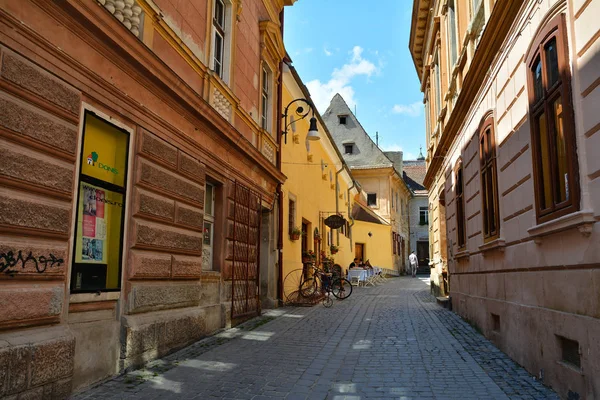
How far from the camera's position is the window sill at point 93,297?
5.14 meters

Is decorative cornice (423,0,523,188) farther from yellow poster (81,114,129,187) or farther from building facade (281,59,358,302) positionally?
yellow poster (81,114,129,187)

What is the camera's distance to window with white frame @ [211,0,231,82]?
31.0ft

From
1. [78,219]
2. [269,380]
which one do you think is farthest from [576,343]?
[78,219]

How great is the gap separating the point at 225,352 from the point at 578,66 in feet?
18.4

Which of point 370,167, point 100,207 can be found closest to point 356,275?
point 370,167

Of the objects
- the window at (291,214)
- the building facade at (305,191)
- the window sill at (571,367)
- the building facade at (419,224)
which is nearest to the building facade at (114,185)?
the building facade at (305,191)

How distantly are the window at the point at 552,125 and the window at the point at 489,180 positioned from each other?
207 cm

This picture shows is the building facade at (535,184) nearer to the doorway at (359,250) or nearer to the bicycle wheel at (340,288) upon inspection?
the bicycle wheel at (340,288)

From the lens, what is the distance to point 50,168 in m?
4.71

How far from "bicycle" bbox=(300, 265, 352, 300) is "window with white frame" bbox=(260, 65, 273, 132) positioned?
473 cm

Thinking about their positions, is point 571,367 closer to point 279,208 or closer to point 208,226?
point 208,226

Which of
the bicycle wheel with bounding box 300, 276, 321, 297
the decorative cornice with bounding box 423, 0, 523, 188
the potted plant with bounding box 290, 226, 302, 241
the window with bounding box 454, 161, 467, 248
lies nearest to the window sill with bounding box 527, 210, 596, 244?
the decorative cornice with bounding box 423, 0, 523, 188

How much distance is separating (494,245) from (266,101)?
7265 millimetres

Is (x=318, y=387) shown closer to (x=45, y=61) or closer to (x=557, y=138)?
(x=557, y=138)
